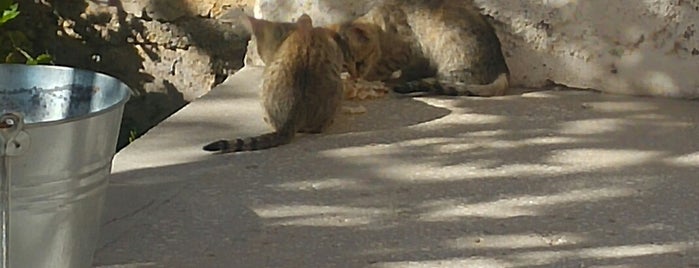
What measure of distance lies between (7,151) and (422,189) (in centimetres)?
162

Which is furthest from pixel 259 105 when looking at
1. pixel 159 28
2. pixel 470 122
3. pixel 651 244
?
pixel 651 244

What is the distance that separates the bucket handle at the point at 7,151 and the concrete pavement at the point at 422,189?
75 cm

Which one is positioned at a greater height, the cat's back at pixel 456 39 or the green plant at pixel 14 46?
the cat's back at pixel 456 39

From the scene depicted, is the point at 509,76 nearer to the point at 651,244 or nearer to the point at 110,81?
the point at 651,244

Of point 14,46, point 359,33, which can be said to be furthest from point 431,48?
point 14,46

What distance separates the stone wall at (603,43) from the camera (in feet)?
14.3

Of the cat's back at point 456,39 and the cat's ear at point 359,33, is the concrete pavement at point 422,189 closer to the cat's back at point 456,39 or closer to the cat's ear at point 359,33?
the cat's back at point 456,39

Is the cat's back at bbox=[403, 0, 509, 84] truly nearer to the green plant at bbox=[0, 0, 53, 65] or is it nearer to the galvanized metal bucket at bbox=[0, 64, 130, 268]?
→ the green plant at bbox=[0, 0, 53, 65]

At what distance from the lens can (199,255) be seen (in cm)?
273

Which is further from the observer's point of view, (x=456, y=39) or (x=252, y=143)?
(x=456, y=39)

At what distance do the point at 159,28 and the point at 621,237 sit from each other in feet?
9.54

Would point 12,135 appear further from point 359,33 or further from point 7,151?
point 359,33

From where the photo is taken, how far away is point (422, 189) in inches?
129

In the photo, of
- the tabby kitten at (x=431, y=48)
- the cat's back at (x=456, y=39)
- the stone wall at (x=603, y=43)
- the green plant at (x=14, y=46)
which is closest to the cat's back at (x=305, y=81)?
→ the tabby kitten at (x=431, y=48)
